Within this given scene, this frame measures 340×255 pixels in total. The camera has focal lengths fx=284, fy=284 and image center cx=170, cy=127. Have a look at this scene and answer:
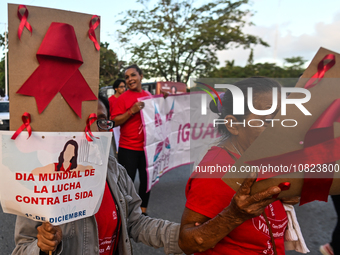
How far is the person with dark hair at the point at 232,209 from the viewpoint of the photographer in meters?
1.06

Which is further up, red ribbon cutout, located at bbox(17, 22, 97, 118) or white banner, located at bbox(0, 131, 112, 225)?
red ribbon cutout, located at bbox(17, 22, 97, 118)

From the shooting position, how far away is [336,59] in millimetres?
843

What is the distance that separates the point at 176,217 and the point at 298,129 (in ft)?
11.2

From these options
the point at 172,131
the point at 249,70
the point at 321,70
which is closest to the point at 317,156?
the point at 321,70

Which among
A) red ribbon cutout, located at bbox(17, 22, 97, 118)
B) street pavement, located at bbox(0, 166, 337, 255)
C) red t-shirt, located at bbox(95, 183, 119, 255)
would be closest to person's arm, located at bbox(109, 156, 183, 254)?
red t-shirt, located at bbox(95, 183, 119, 255)

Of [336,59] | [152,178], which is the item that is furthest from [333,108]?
[152,178]

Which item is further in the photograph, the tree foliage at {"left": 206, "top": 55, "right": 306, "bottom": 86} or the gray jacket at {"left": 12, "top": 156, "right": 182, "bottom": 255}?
the tree foliage at {"left": 206, "top": 55, "right": 306, "bottom": 86}

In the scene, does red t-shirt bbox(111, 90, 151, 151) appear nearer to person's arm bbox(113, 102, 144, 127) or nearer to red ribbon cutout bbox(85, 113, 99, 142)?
person's arm bbox(113, 102, 144, 127)

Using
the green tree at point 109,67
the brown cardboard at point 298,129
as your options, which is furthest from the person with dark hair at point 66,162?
the green tree at point 109,67

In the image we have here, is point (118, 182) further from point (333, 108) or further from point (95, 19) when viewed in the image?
point (333, 108)

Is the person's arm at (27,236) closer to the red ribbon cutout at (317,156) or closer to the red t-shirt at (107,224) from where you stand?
the red t-shirt at (107,224)

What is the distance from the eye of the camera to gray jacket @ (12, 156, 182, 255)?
3.77ft

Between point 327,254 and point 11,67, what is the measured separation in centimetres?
252

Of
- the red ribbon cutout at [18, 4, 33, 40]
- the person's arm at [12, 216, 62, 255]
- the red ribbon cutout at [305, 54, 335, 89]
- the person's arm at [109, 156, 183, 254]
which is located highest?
the red ribbon cutout at [18, 4, 33, 40]
